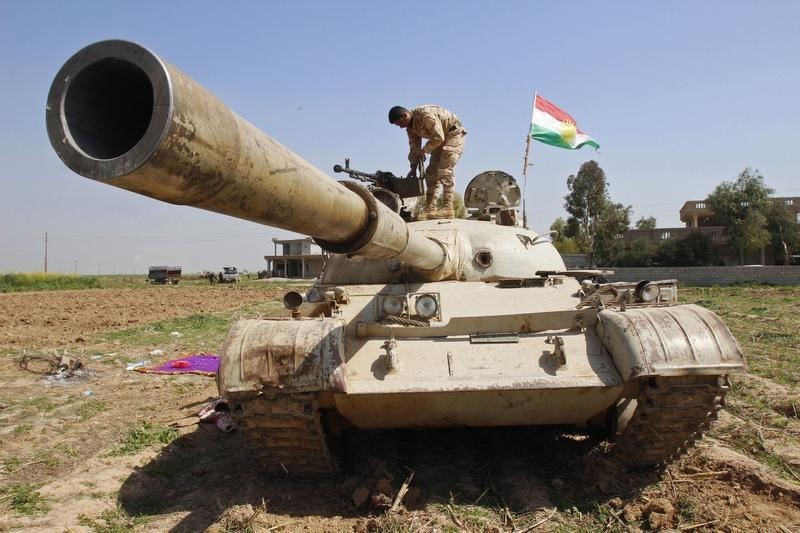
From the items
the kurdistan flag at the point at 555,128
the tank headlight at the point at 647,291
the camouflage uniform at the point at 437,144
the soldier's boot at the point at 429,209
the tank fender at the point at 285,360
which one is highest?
the kurdistan flag at the point at 555,128

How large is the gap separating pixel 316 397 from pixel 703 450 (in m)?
3.81

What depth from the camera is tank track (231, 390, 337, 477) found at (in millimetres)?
4656

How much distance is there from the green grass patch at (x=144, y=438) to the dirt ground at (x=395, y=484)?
0.11 m

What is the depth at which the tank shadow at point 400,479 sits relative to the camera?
4.80m

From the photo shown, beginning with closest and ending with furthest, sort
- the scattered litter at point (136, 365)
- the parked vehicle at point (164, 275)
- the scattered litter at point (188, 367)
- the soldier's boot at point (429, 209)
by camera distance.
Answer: the soldier's boot at point (429, 209) → the scattered litter at point (188, 367) → the scattered litter at point (136, 365) → the parked vehicle at point (164, 275)

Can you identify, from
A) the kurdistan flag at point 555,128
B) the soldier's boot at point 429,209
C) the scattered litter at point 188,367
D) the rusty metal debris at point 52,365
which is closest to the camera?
the soldier's boot at point 429,209

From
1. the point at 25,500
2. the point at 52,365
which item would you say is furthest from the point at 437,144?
the point at 52,365

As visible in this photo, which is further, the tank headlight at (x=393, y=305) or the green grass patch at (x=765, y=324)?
the green grass patch at (x=765, y=324)

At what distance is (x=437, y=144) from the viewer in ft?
27.4

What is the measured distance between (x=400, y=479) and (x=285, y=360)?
1505 mm

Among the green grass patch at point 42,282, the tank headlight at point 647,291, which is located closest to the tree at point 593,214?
the green grass patch at point 42,282

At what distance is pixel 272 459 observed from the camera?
5.07 meters

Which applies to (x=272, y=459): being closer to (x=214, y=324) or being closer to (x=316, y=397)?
(x=316, y=397)

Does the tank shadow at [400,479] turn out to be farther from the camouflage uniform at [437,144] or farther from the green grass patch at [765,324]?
the green grass patch at [765,324]
